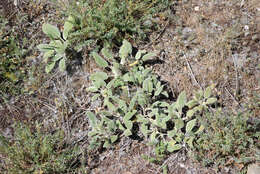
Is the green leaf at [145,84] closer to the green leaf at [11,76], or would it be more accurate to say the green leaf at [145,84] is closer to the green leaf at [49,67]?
the green leaf at [49,67]

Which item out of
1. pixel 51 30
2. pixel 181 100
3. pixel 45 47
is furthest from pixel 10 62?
pixel 181 100

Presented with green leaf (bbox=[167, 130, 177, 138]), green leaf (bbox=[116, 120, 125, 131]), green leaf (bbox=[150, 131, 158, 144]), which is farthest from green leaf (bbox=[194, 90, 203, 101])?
green leaf (bbox=[116, 120, 125, 131])

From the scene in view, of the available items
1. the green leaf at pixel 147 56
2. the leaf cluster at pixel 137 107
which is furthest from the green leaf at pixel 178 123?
the green leaf at pixel 147 56

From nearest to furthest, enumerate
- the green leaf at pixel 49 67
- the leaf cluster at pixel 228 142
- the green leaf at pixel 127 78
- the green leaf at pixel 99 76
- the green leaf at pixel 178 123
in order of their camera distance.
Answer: the leaf cluster at pixel 228 142 → the green leaf at pixel 178 123 → the green leaf at pixel 127 78 → the green leaf at pixel 99 76 → the green leaf at pixel 49 67

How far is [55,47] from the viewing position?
3225 mm

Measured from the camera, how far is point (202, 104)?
9.53 ft

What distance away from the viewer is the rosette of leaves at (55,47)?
10.5 feet

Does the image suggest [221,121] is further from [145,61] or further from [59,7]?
Answer: [59,7]

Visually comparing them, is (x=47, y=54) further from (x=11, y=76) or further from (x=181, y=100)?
(x=181, y=100)

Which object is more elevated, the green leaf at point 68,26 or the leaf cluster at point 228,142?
the green leaf at point 68,26

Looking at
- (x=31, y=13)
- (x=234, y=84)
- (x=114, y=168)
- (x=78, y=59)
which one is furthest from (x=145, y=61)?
(x=31, y=13)

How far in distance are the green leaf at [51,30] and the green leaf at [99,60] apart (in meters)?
0.48

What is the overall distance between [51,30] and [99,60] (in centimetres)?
63

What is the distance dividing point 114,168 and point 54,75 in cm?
112
